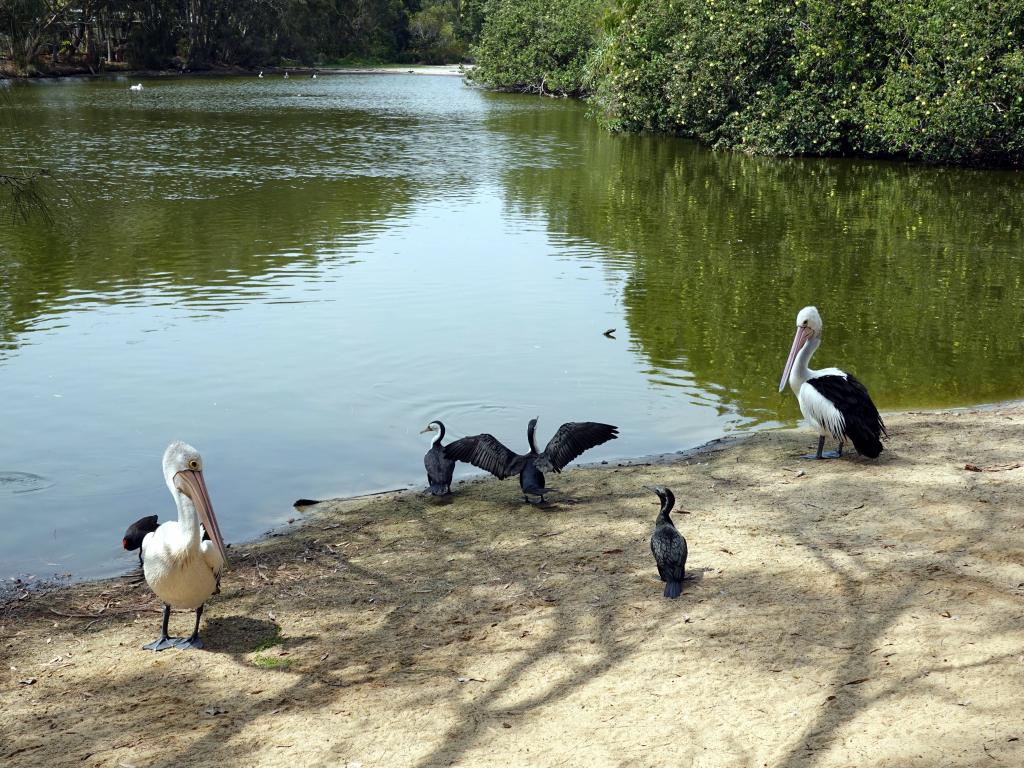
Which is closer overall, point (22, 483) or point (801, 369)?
point (801, 369)

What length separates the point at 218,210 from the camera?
20656mm

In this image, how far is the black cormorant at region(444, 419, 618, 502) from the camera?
290 inches

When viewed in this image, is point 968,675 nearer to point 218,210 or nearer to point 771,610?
point 771,610

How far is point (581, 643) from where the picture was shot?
511 centimetres

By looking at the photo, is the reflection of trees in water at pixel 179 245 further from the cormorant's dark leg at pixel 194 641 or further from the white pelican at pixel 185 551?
the cormorant's dark leg at pixel 194 641

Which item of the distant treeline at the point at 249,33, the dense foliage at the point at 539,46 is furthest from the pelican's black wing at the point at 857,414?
the dense foliage at the point at 539,46

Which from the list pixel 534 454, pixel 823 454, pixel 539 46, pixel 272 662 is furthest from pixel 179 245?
pixel 539 46

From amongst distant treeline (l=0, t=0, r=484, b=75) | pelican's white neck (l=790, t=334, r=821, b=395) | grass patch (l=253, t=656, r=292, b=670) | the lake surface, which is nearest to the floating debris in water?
the lake surface

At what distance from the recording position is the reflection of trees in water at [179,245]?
1452 centimetres

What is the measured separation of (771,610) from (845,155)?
91.7 ft

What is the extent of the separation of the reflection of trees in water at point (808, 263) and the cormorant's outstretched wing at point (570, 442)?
9.48 ft

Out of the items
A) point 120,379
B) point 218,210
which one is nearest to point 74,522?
point 120,379

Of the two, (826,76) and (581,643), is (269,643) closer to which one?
(581,643)

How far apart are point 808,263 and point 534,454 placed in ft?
33.9
